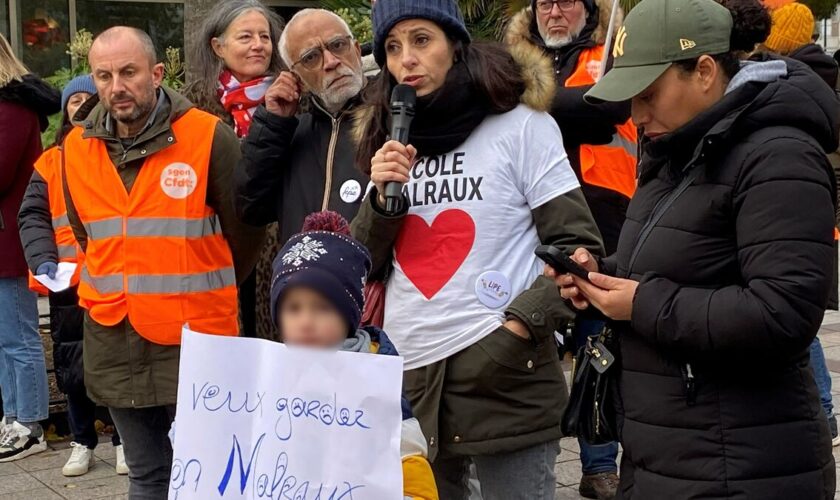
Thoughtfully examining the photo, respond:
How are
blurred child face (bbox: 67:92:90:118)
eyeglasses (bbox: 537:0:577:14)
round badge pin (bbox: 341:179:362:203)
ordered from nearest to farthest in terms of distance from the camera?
round badge pin (bbox: 341:179:362:203)
eyeglasses (bbox: 537:0:577:14)
blurred child face (bbox: 67:92:90:118)

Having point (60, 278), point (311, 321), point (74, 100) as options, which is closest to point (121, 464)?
point (60, 278)

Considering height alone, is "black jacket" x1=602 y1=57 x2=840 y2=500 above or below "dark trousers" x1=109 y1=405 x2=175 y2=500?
above

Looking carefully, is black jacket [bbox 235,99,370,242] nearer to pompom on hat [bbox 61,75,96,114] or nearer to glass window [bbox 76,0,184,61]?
pompom on hat [bbox 61,75,96,114]

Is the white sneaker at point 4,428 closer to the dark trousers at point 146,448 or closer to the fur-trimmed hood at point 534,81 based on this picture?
the dark trousers at point 146,448

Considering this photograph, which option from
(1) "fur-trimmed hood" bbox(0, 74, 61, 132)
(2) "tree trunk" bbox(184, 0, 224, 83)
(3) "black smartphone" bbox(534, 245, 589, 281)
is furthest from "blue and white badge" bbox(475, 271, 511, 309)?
(2) "tree trunk" bbox(184, 0, 224, 83)

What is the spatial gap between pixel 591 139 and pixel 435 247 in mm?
1922

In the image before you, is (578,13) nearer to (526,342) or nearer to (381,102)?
(381,102)

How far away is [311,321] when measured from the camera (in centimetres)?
284

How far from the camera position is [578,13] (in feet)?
17.3

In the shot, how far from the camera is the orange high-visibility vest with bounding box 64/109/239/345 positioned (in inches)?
171

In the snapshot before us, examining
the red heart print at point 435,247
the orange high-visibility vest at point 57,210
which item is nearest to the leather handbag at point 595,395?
the red heart print at point 435,247

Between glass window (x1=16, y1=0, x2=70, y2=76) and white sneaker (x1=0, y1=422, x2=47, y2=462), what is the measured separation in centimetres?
925

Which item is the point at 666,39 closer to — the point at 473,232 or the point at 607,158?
the point at 473,232

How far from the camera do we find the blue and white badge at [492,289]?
11.1ft
